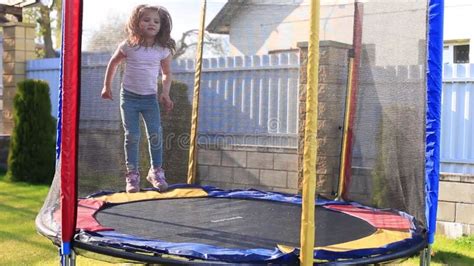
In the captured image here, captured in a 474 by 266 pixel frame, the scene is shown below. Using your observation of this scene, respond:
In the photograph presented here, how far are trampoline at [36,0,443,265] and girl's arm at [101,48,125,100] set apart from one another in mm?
31

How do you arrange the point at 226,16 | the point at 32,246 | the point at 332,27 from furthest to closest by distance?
the point at 32,246 < the point at 226,16 < the point at 332,27

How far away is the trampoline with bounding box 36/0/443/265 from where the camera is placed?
242 centimetres

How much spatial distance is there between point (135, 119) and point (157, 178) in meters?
0.36

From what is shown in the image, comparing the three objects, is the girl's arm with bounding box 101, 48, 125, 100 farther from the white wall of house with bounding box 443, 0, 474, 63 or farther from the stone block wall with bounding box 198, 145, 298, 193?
the white wall of house with bounding box 443, 0, 474, 63

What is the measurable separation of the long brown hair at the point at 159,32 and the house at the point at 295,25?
37 centimetres

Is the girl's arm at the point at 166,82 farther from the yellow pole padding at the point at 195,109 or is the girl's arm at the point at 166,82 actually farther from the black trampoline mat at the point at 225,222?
the black trampoline mat at the point at 225,222

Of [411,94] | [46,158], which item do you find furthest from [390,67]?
[46,158]

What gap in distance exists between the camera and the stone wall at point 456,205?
408cm

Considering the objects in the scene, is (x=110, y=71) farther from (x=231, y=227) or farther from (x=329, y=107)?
(x=329, y=107)

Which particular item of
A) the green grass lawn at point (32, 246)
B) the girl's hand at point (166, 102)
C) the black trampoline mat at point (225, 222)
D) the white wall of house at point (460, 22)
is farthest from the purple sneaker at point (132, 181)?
the white wall of house at point (460, 22)

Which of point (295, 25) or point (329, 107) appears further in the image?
point (329, 107)

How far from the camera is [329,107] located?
3.40m

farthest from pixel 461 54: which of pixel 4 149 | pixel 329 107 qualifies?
pixel 4 149

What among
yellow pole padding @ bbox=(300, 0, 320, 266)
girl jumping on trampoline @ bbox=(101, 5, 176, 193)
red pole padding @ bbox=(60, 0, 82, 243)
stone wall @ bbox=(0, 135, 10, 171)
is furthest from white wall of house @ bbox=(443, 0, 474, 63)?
red pole padding @ bbox=(60, 0, 82, 243)
